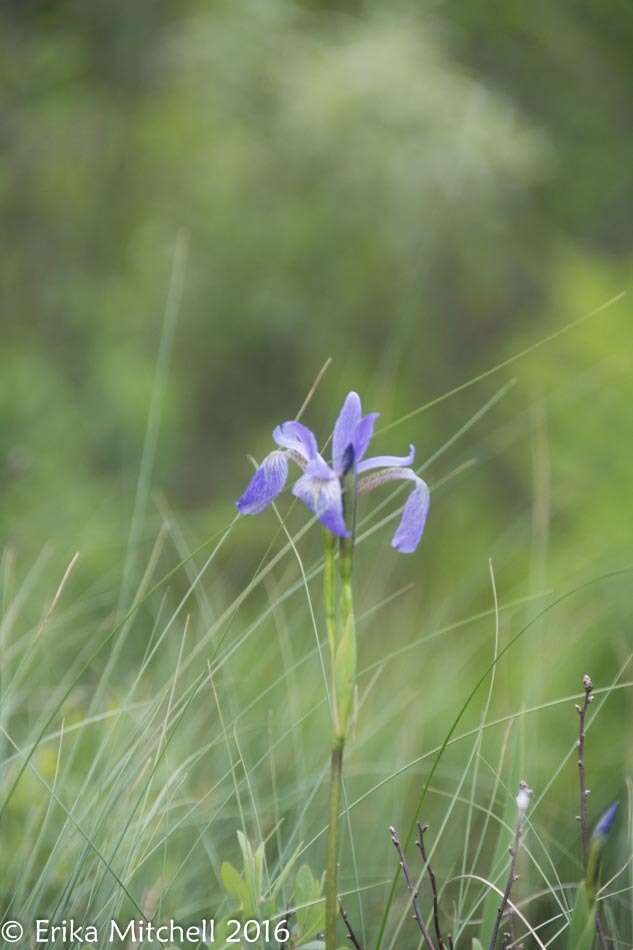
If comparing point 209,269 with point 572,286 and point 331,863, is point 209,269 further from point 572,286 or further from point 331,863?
point 331,863

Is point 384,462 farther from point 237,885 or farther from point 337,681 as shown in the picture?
point 237,885

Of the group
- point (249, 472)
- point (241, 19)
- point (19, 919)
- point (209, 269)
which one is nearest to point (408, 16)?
point (241, 19)

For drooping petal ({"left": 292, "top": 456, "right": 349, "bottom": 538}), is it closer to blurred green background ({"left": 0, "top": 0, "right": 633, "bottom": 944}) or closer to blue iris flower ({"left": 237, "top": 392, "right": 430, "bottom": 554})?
blue iris flower ({"left": 237, "top": 392, "right": 430, "bottom": 554})

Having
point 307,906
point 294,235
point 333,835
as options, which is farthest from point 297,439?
point 294,235

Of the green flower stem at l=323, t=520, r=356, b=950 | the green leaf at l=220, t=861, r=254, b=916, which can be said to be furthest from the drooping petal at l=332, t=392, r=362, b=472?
the green leaf at l=220, t=861, r=254, b=916

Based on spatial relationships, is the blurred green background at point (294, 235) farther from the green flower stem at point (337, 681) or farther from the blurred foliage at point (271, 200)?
the green flower stem at point (337, 681)

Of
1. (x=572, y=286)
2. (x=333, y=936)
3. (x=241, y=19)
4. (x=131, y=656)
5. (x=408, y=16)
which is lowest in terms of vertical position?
(x=131, y=656)
